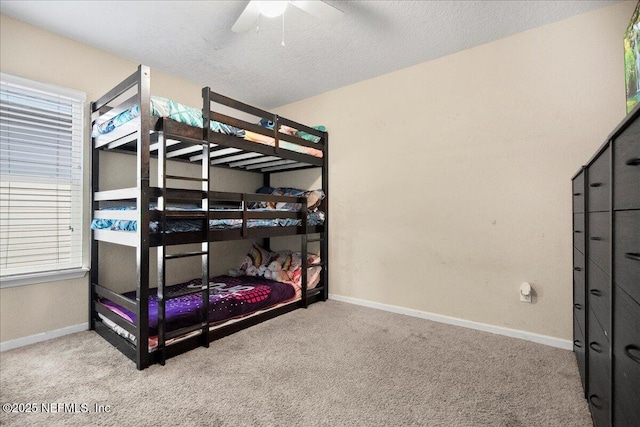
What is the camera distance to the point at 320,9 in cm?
177

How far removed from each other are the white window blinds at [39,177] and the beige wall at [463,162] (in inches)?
5.8

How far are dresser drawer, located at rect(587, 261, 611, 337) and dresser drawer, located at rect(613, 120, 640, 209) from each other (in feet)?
1.02

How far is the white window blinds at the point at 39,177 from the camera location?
2.10m

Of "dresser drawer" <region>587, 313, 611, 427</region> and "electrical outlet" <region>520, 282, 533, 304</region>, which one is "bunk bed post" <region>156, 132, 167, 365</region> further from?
"electrical outlet" <region>520, 282, 533, 304</region>

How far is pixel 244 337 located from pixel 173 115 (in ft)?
5.61

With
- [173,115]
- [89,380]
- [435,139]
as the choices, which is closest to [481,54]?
[435,139]

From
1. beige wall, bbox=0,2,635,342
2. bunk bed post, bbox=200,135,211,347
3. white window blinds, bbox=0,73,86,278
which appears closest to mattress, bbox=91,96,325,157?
bunk bed post, bbox=200,135,211,347

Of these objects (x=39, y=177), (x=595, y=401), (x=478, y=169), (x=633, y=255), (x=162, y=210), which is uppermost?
(x=478, y=169)

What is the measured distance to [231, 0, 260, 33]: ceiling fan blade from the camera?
1.72 m

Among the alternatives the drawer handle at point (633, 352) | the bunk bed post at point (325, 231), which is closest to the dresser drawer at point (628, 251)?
the drawer handle at point (633, 352)

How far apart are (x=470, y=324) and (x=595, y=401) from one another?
128 centimetres

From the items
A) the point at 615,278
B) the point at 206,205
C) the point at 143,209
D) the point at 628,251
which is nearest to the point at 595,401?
the point at 615,278

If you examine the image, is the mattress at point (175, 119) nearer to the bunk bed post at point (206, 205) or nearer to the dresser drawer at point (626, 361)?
the bunk bed post at point (206, 205)

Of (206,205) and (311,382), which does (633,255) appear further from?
(206,205)
